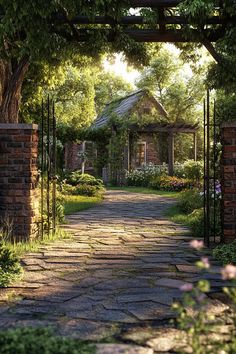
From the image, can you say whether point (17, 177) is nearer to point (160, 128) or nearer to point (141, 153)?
point (160, 128)

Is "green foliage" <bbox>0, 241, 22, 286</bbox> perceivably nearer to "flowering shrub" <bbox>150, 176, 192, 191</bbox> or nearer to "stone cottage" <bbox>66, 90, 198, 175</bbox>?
"flowering shrub" <bbox>150, 176, 192, 191</bbox>

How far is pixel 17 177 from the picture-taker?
7.05 m

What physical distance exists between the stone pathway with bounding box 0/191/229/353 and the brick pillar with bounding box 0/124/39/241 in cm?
68

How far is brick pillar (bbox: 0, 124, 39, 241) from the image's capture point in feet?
23.0

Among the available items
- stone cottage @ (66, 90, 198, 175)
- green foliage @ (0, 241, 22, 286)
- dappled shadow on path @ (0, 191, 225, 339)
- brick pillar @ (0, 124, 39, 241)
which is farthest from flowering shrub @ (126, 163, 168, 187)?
green foliage @ (0, 241, 22, 286)

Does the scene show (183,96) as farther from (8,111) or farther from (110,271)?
(110,271)

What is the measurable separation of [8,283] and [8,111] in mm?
6002

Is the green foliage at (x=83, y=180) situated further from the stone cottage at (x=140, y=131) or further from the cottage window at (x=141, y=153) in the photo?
the cottage window at (x=141, y=153)

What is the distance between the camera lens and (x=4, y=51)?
344 inches

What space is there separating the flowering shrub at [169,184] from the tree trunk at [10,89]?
1058 cm

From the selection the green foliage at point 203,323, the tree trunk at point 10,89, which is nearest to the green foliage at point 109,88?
the tree trunk at point 10,89

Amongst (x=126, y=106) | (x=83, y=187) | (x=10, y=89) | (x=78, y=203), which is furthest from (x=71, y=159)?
(x=10, y=89)

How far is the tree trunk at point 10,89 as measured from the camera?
389 inches

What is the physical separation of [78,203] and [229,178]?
24.6 feet
